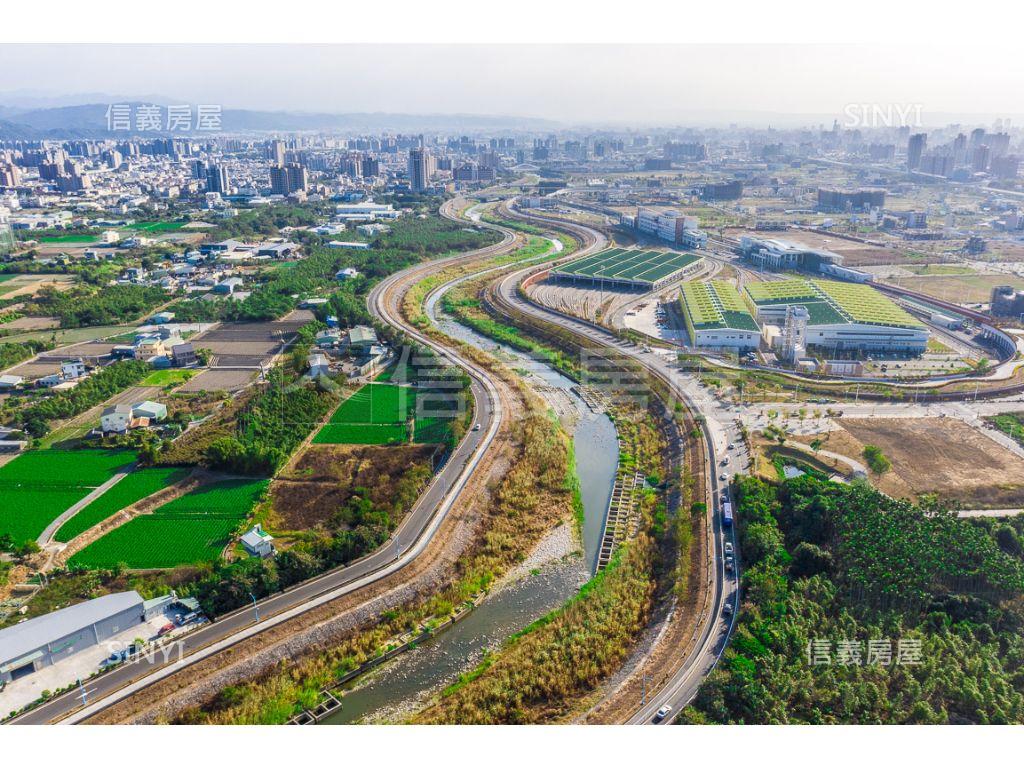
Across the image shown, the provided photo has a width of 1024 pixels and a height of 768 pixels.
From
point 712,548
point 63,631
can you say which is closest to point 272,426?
point 63,631

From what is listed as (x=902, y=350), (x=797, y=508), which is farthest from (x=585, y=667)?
(x=902, y=350)

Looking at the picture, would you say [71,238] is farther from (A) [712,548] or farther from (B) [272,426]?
(A) [712,548]

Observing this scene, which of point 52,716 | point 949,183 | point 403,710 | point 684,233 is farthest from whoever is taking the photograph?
point 949,183

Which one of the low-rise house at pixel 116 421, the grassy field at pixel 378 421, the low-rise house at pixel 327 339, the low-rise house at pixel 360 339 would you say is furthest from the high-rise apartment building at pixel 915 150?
the low-rise house at pixel 116 421

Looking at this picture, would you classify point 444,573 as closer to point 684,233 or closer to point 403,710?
point 403,710

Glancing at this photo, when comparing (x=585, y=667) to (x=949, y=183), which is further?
(x=949, y=183)

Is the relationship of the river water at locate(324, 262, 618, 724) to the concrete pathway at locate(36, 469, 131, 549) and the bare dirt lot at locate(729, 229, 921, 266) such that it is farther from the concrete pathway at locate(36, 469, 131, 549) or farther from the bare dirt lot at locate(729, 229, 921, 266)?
the bare dirt lot at locate(729, 229, 921, 266)
